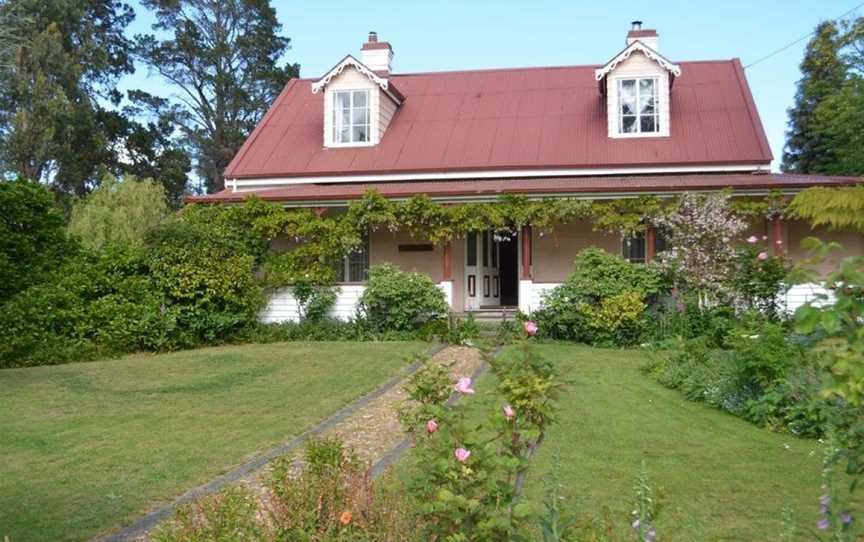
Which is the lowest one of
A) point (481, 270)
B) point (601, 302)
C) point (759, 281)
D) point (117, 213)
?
A: point (601, 302)

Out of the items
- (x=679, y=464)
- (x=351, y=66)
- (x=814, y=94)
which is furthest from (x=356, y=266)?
(x=814, y=94)

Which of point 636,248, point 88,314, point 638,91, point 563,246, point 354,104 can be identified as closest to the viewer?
point 88,314

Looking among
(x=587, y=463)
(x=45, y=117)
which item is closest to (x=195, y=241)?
(x=587, y=463)

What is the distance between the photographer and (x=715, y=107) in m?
19.7

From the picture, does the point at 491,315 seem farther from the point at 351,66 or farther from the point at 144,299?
the point at 351,66

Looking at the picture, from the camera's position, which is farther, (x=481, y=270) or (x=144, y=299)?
(x=481, y=270)

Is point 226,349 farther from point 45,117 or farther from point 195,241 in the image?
point 45,117

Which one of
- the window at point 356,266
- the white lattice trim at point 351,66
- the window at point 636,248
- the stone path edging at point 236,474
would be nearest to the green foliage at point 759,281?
the window at point 636,248

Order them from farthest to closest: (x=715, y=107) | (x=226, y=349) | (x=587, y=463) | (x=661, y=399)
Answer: (x=715, y=107)
(x=226, y=349)
(x=661, y=399)
(x=587, y=463)

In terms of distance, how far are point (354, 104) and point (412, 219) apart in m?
5.41

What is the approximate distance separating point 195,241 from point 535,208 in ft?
24.1

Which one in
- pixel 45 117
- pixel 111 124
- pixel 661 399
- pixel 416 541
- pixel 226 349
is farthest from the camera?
pixel 111 124

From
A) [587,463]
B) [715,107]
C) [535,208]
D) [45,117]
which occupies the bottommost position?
[587,463]

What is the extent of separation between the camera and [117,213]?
25266 millimetres
